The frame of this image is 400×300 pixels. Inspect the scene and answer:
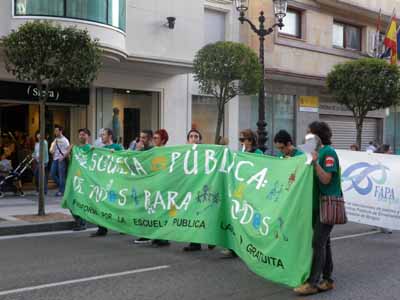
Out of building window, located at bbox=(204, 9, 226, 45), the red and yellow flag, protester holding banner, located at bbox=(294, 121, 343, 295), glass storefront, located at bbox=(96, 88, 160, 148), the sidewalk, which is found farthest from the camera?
the red and yellow flag

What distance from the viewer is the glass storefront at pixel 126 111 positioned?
17.8 meters

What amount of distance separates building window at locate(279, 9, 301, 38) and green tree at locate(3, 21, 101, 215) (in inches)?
532

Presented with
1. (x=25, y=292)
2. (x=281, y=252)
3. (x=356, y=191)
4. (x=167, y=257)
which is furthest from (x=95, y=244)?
(x=356, y=191)

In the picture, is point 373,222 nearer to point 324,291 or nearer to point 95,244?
point 324,291

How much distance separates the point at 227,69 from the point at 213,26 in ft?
15.4

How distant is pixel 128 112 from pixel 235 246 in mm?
12455

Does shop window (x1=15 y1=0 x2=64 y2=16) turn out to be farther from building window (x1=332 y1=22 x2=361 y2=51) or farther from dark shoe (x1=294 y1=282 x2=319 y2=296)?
building window (x1=332 y1=22 x2=361 y2=51)

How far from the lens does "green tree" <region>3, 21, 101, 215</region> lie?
413 inches

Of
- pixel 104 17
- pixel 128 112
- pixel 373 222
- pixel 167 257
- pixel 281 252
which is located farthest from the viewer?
pixel 128 112

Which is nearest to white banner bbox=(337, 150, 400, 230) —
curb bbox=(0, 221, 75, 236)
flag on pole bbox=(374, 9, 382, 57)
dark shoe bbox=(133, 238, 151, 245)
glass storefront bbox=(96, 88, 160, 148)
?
dark shoe bbox=(133, 238, 151, 245)

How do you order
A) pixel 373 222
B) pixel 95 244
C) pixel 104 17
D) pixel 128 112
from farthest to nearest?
pixel 128 112 → pixel 104 17 → pixel 373 222 → pixel 95 244

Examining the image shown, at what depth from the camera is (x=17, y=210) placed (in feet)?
39.2

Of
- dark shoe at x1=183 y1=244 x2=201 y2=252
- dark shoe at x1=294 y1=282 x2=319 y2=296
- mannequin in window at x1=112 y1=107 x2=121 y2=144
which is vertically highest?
mannequin in window at x1=112 y1=107 x2=121 y2=144

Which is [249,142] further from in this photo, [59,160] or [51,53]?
[59,160]
